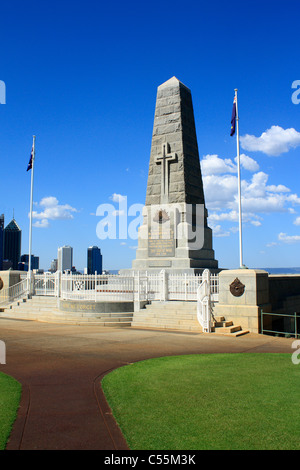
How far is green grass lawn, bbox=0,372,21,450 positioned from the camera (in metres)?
4.46

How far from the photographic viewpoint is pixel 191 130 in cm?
2248

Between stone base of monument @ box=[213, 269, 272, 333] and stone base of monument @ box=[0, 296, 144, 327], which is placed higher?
stone base of monument @ box=[213, 269, 272, 333]

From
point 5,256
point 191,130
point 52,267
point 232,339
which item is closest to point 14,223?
point 5,256

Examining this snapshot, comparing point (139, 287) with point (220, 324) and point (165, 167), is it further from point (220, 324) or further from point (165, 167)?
point (165, 167)

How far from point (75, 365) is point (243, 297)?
25.0ft

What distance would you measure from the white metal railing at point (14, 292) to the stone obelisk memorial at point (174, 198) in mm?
5811

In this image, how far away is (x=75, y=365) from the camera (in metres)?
8.08

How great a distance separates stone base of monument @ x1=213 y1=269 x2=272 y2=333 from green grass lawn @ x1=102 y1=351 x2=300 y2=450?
206 inches

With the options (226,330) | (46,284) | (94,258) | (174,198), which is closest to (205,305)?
(226,330)

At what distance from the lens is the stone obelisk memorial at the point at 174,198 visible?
20.6 m

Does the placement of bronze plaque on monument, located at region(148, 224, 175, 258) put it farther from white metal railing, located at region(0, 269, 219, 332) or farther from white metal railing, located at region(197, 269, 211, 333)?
white metal railing, located at region(197, 269, 211, 333)

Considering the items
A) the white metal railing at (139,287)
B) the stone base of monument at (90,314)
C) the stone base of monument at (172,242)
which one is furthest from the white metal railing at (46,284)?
the stone base of monument at (172,242)

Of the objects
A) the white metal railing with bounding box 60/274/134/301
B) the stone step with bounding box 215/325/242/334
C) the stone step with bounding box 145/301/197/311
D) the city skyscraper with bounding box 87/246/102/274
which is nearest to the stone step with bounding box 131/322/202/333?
the stone step with bounding box 215/325/242/334

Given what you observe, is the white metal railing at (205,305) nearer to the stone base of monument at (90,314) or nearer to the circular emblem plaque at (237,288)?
the circular emblem plaque at (237,288)
